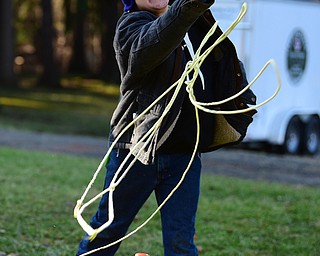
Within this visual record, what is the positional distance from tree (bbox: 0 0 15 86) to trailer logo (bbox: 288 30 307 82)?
15342mm

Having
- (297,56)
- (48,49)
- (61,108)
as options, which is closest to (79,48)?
(48,49)

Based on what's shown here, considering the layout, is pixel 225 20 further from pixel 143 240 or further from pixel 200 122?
pixel 200 122

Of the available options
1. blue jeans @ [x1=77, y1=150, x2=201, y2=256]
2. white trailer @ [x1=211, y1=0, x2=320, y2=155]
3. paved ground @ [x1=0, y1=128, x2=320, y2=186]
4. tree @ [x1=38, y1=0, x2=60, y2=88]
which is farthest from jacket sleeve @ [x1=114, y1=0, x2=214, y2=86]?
tree @ [x1=38, y1=0, x2=60, y2=88]

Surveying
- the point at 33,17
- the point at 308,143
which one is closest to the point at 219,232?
the point at 308,143

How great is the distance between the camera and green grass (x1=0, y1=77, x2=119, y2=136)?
63.7ft

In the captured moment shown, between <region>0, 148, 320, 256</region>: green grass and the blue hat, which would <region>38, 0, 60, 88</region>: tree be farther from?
the blue hat

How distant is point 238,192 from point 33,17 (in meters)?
43.9

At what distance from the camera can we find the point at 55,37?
39.5m

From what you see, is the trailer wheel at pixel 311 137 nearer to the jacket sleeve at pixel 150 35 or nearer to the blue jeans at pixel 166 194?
the blue jeans at pixel 166 194

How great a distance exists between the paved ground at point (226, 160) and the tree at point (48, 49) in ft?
50.3

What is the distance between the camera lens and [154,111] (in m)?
4.20

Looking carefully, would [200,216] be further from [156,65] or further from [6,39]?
[6,39]

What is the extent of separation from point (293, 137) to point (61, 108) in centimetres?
980

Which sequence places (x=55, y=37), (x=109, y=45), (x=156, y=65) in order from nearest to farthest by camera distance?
(x=156, y=65), (x=109, y=45), (x=55, y=37)
